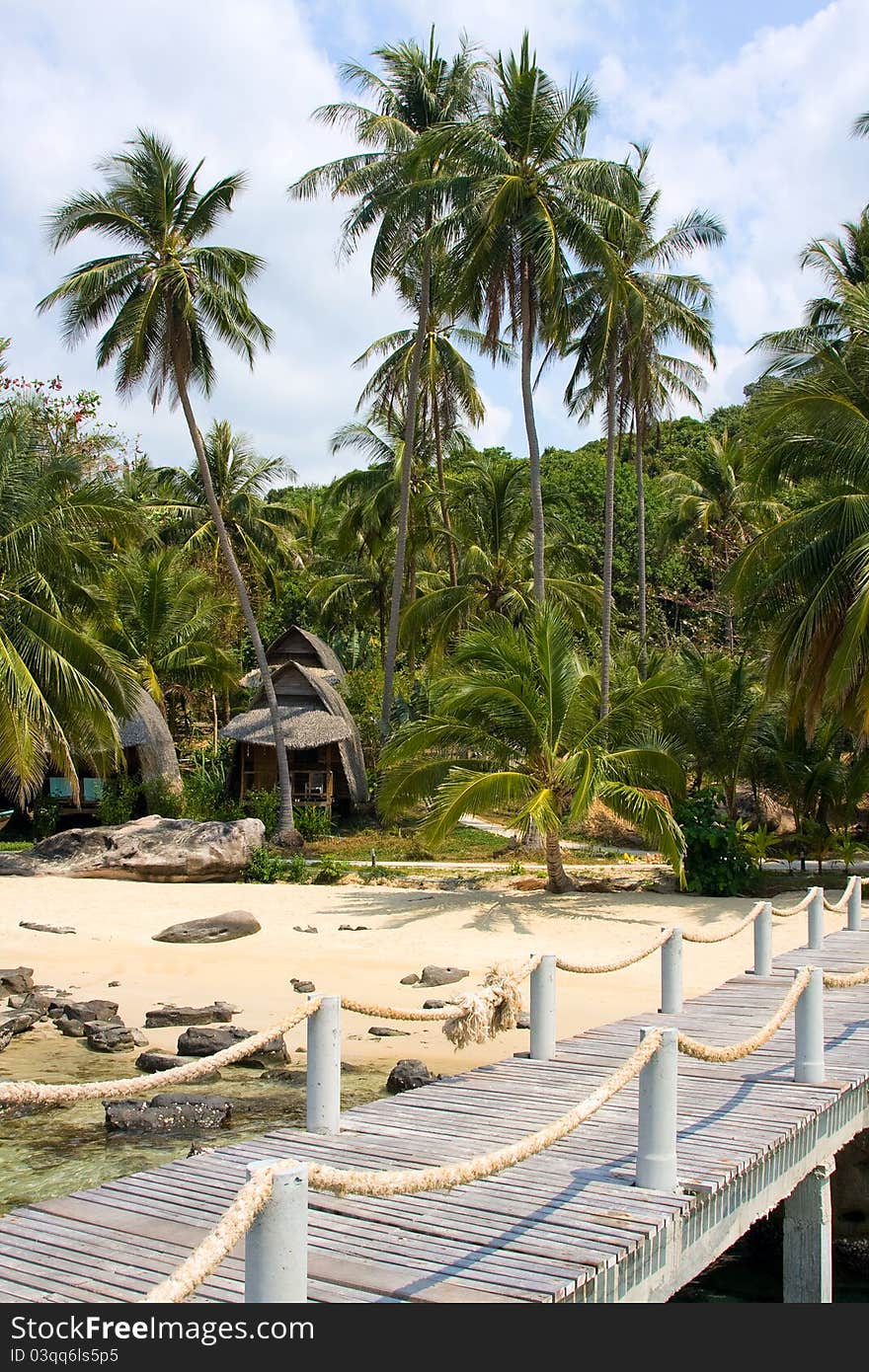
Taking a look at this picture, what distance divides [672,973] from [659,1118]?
385 cm

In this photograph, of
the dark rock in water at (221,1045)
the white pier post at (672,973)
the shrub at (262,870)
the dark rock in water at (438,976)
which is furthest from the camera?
the shrub at (262,870)

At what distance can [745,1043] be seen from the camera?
639 cm

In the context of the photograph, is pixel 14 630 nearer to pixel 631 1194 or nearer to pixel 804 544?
pixel 804 544

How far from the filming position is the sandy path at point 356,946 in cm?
1277

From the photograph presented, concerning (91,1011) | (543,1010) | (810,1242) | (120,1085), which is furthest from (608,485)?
(120,1085)

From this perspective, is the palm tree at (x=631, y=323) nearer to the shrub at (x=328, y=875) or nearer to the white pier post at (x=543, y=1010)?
the shrub at (x=328, y=875)

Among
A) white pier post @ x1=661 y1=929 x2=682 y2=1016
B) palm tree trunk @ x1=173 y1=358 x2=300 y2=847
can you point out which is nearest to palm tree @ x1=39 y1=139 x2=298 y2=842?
palm tree trunk @ x1=173 y1=358 x2=300 y2=847

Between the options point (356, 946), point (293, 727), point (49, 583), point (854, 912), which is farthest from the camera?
point (293, 727)

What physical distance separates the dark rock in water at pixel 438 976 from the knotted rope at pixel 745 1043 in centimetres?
664

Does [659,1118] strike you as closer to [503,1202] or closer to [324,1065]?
[503,1202]

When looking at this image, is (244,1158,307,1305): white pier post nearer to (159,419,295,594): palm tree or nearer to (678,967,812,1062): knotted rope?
(678,967,812,1062): knotted rope

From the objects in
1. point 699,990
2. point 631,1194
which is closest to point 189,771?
point 699,990

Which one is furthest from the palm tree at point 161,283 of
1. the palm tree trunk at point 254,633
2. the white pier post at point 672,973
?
the white pier post at point 672,973

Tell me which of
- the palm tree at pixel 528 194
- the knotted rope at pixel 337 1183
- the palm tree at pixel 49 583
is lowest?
the knotted rope at pixel 337 1183
